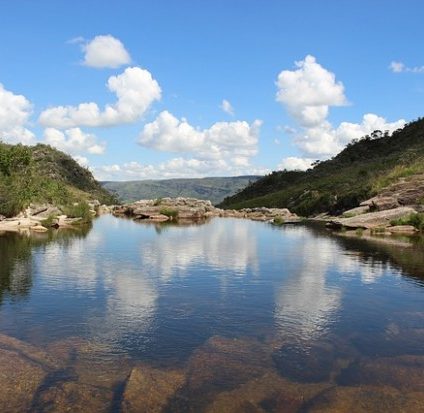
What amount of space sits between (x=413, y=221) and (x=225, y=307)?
59375 millimetres

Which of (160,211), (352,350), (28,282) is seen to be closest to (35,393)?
(352,350)

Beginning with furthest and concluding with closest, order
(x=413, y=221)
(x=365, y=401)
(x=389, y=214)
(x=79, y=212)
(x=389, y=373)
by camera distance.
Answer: (x=79, y=212)
(x=389, y=214)
(x=413, y=221)
(x=389, y=373)
(x=365, y=401)

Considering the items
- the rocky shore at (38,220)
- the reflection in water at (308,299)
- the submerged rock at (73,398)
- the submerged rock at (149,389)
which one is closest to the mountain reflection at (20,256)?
the rocky shore at (38,220)

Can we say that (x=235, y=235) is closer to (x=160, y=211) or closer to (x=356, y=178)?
(x=160, y=211)

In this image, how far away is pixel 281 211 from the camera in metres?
132

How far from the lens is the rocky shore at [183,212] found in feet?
380

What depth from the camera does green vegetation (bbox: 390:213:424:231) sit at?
78750 mm

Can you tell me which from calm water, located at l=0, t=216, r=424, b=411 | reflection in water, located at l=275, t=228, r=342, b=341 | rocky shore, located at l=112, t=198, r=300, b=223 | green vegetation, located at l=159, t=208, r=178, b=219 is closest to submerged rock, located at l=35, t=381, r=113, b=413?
calm water, located at l=0, t=216, r=424, b=411

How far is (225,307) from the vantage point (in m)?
30.5

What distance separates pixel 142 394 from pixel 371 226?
228 feet

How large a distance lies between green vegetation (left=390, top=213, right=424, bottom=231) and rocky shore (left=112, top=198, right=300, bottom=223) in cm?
2879

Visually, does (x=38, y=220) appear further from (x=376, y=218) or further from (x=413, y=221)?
(x=413, y=221)

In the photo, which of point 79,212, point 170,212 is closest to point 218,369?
point 79,212

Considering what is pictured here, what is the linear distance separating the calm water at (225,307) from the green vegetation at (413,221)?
2522 cm
